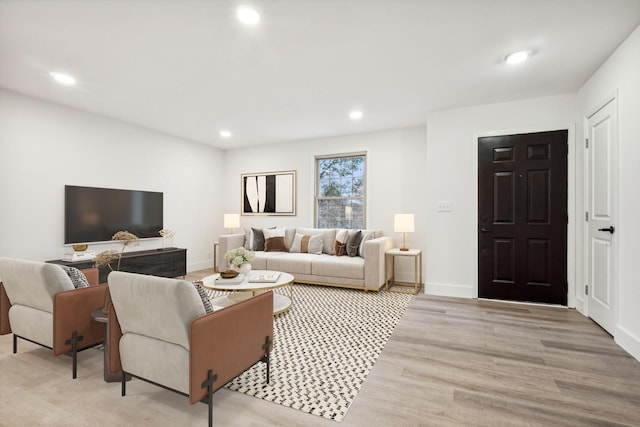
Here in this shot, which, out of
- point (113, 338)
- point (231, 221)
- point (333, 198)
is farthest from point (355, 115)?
point (113, 338)

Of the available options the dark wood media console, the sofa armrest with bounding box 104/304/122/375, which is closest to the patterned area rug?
the sofa armrest with bounding box 104/304/122/375

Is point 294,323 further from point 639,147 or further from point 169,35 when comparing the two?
point 639,147

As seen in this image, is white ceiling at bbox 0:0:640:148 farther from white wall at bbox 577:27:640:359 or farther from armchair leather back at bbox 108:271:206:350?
armchair leather back at bbox 108:271:206:350

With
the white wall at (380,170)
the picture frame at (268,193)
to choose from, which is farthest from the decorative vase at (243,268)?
the picture frame at (268,193)

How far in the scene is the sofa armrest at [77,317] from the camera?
2.02 meters

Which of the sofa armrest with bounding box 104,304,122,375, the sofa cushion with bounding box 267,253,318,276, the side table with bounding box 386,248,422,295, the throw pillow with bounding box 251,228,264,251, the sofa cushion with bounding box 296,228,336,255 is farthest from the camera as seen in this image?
the throw pillow with bounding box 251,228,264,251

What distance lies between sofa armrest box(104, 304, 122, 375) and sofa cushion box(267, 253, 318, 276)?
9.85ft

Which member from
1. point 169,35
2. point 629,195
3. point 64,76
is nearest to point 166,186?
point 64,76

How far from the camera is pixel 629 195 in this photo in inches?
97.3

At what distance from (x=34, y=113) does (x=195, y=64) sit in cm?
243

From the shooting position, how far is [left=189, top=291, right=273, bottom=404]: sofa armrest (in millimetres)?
1446

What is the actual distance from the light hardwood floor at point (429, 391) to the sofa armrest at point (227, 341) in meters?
0.26

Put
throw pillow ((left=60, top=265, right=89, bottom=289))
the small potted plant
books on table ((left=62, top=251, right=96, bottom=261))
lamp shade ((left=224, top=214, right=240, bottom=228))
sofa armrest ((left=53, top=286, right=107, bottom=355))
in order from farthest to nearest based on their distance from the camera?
lamp shade ((left=224, top=214, right=240, bottom=228)), books on table ((left=62, top=251, right=96, bottom=261)), the small potted plant, throw pillow ((left=60, top=265, right=89, bottom=289)), sofa armrest ((left=53, top=286, right=107, bottom=355))

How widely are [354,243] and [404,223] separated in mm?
817
